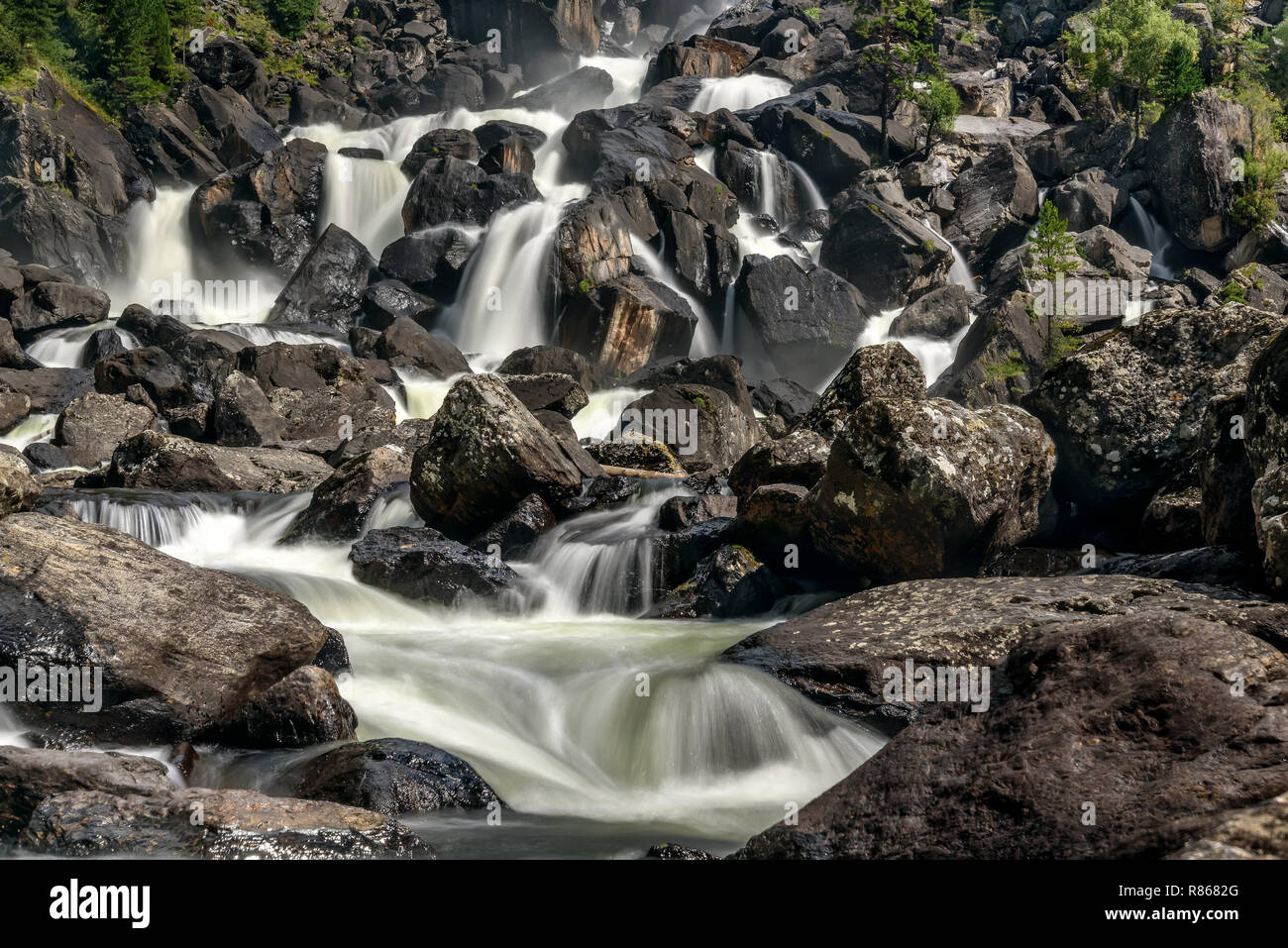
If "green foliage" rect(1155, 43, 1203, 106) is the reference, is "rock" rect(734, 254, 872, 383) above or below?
below

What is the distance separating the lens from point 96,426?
2017cm

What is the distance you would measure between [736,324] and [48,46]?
1193 inches

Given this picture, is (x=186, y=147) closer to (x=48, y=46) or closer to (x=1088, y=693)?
(x=48, y=46)

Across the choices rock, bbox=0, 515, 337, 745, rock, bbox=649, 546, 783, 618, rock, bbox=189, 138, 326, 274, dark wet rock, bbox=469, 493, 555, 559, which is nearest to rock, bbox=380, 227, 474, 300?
rock, bbox=189, 138, 326, 274

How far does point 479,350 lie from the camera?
2912 cm

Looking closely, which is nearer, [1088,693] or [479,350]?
[1088,693]

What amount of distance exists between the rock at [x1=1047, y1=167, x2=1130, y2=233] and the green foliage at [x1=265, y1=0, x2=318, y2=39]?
41.2 meters

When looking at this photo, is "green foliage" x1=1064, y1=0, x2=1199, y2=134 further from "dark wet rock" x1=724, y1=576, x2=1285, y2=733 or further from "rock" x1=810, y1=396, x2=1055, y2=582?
"dark wet rock" x1=724, y1=576, x2=1285, y2=733

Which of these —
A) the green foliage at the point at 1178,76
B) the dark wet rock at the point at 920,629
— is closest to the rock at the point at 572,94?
the green foliage at the point at 1178,76

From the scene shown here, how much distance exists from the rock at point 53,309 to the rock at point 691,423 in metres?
16.3

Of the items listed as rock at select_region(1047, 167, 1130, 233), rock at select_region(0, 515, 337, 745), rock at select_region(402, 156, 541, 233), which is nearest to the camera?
rock at select_region(0, 515, 337, 745)

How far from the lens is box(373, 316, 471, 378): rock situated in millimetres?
25672

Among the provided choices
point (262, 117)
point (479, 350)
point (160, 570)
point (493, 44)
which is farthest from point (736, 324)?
point (493, 44)

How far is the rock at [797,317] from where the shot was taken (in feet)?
97.6
